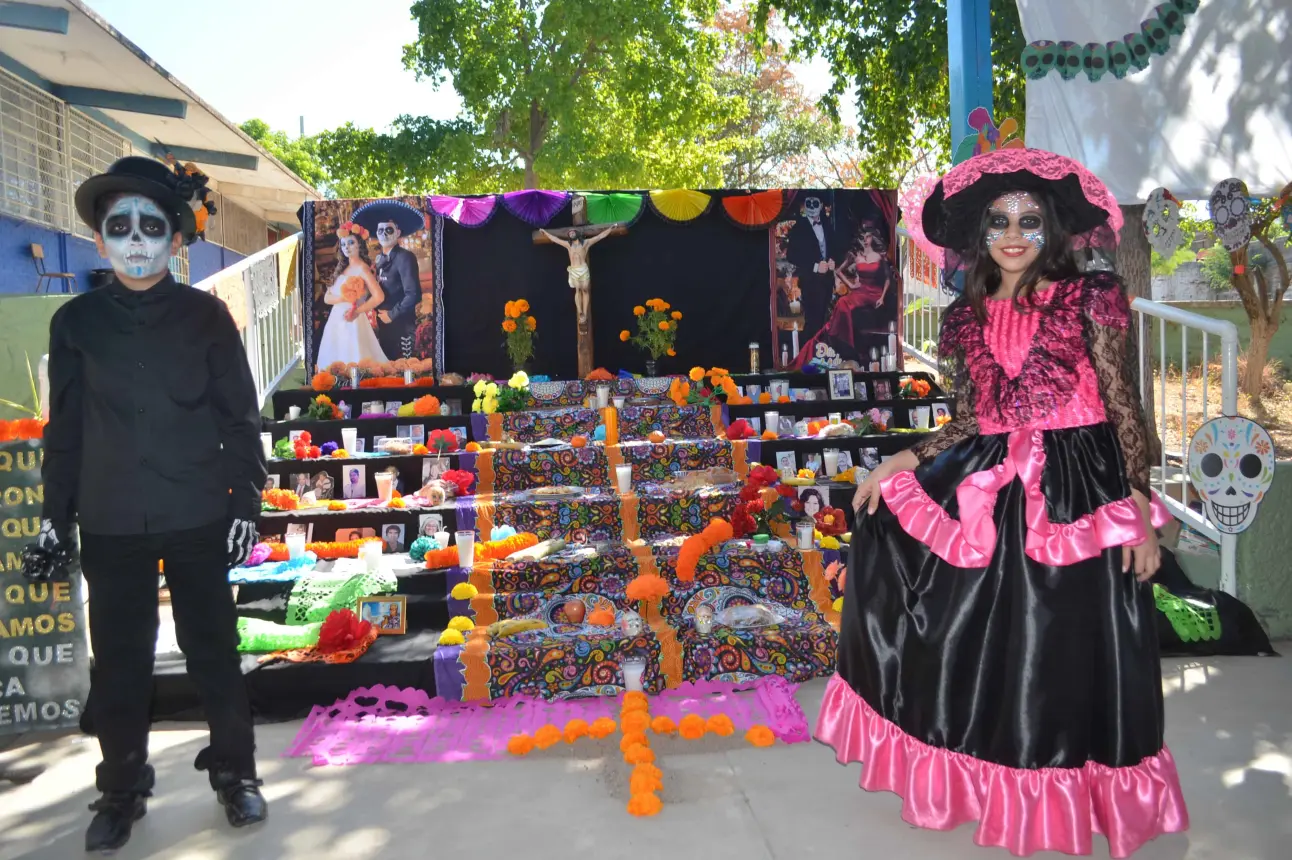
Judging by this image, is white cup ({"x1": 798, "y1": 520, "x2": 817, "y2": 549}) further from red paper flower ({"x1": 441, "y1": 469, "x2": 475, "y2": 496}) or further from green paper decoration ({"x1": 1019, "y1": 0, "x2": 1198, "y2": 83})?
green paper decoration ({"x1": 1019, "y1": 0, "x2": 1198, "y2": 83})

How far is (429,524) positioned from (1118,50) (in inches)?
174

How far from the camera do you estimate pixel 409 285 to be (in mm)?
8664

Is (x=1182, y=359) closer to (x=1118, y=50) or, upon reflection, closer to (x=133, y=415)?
(x=1118, y=50)

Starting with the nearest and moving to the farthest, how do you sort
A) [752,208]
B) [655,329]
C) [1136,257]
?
[1136,257] < [655,329] < [752,208]

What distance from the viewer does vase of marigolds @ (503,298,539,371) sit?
27.9 ft

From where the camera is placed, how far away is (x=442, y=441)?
6.64 metres

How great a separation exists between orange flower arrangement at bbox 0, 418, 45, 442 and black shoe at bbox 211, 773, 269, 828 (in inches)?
61.9

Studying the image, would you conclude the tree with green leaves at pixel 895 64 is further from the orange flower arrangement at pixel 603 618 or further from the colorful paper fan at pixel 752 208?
the orange flower arrangement at pixel 603 618

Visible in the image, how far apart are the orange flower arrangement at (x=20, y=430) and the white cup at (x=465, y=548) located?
74.6 inches

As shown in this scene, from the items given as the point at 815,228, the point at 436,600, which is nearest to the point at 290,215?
the point at 815,228

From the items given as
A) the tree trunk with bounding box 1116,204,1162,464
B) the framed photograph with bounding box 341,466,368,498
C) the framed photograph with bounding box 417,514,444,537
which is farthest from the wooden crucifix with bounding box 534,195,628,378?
the tree trunk with bounding box 1116,204,1162,464

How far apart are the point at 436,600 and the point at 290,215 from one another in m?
14.6

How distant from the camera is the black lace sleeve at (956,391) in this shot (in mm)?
2980

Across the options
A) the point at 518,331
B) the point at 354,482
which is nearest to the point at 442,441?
the point at 354,482
